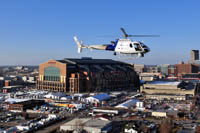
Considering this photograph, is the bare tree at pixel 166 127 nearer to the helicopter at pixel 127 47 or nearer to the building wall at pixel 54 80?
the helicopter at pixel 127 47

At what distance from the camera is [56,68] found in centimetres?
7669

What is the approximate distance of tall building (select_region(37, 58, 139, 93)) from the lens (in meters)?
73.6

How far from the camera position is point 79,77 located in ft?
238

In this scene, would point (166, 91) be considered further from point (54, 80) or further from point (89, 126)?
point (89, 126)

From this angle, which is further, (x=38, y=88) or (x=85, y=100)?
(x=38, y=88)

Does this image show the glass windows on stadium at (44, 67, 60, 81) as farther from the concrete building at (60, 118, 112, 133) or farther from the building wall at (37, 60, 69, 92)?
the concrete building at (60, 118, 112, 133)

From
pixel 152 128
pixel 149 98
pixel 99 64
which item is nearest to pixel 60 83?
pixel 99 64

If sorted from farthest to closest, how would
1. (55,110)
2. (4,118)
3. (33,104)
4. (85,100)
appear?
1. (85,100)
2. (33,104)
3. (55,110)
4. (4,118)

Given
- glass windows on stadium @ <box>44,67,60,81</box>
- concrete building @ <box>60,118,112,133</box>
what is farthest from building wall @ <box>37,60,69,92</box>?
concrete building @ <box>60,118,112,133</box>

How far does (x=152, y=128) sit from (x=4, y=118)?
2458 cm

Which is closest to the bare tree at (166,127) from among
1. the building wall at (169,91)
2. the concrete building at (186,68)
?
the building wall at (169,91)

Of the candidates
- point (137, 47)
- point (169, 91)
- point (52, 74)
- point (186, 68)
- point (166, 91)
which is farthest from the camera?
point (186, 68)

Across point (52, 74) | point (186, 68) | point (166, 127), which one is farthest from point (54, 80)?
point (186, 68)

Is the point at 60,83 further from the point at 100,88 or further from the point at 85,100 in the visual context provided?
the point at 85,100
